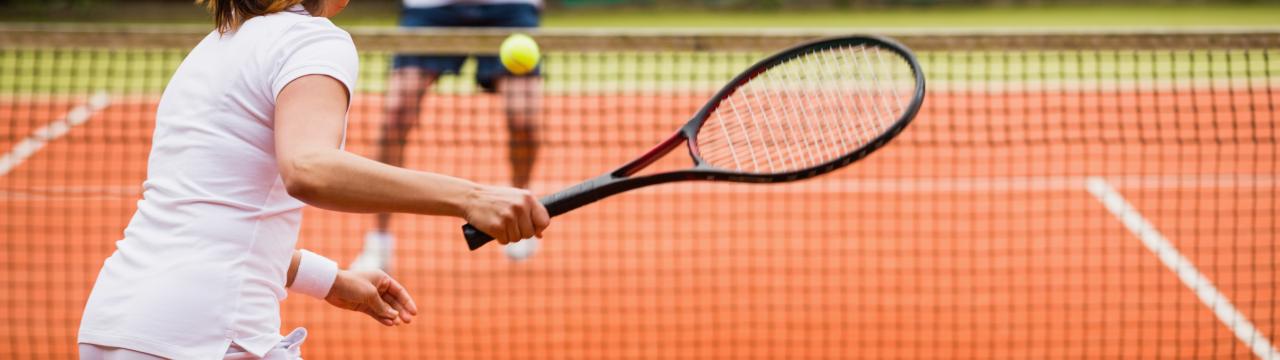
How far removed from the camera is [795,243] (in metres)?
4.38

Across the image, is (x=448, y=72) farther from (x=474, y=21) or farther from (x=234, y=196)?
(x=234, y=196)

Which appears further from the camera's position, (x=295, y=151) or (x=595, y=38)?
(x=595, y=38)

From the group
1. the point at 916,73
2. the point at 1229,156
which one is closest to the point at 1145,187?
the point at 1229,156

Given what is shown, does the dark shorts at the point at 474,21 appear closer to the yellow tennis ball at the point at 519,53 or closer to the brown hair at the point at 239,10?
the yellow tennis ball at the point at 519,53

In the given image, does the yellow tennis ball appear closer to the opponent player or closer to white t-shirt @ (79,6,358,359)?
the opponent player

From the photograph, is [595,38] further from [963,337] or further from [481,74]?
[963,337]

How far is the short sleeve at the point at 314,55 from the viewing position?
1255 mm

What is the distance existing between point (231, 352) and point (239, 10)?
1.32 ft

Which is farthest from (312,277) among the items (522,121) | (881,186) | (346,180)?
(881,186)

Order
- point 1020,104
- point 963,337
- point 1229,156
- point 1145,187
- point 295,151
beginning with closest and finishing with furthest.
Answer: point 295,151 → point 963,337 → point 1145,187 → point 1229,156 → point 1020,104

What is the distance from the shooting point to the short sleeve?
1.25 metres

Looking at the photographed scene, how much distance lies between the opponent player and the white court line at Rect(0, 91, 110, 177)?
2.04m

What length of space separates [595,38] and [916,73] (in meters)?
1.59

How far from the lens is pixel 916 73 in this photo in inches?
67.2
